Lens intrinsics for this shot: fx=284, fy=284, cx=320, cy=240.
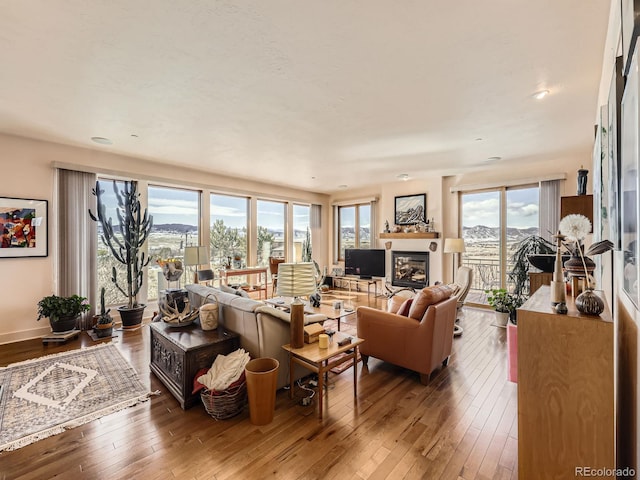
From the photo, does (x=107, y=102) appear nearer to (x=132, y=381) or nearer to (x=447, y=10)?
(x=132, y=381)

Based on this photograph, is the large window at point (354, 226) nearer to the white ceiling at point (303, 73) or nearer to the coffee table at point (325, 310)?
the white ceiling at point (303, 73)

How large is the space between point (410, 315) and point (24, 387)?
371cm

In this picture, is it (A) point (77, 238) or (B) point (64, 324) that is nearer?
(B) point (64, 324)

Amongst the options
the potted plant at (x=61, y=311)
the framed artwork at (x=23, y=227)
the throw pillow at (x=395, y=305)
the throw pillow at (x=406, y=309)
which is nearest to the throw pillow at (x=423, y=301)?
the throw pillow at (x=406, y=309)

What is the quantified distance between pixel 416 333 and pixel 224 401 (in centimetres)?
180

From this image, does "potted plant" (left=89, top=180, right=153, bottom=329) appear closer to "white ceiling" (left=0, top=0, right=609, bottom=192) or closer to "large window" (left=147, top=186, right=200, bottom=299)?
"large window" (left=147, top=186, right=200, bottom=299)

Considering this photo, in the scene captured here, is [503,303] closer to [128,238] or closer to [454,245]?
[454,245]

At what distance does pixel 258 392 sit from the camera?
2.13 metres

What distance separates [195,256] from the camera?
→ 5.00 m

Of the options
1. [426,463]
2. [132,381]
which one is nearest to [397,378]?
[426,463]

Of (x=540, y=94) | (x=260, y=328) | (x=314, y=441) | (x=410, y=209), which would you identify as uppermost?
(x=540, y=94)

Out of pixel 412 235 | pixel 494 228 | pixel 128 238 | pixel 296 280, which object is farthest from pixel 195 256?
pixel 494 228

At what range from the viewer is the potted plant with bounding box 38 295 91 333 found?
3.71 metres

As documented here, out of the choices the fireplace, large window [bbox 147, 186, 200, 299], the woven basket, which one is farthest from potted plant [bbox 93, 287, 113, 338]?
the fireplace
